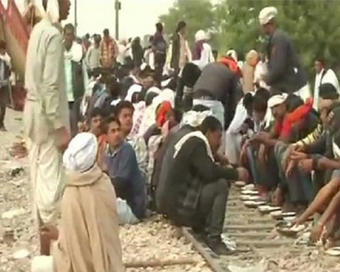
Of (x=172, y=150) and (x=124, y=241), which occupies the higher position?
(x=172, y=150)

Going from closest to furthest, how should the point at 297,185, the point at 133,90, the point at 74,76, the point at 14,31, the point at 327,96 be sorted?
the point at 327,96 → the point at 297,185 → the point at 133,90 → the point at 14,31 → the point at 74,76

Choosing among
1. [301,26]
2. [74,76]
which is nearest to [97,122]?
[74,76]

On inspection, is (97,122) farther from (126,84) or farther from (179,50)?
(179,50)

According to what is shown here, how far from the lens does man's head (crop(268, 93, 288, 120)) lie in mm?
11375

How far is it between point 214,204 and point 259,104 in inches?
119

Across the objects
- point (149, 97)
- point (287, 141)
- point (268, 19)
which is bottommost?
point (287, 141)

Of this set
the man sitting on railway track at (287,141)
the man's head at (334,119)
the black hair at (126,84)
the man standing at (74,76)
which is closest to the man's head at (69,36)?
the man standing at (74,76)

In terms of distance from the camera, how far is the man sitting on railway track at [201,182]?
30.7 feet

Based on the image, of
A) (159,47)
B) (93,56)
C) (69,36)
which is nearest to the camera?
(69,36)

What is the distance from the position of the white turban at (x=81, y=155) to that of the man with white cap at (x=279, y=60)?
19.3 ft

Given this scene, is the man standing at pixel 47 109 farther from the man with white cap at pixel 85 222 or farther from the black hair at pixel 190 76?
the black hair at pixel 190 76

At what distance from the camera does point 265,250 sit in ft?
31.9

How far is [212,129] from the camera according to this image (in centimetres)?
951

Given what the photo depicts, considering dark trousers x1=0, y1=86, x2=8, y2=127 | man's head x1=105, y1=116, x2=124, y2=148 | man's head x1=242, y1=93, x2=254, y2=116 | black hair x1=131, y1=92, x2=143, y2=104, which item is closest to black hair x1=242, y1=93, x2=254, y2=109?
man's head x1=242, y1=93, x2=254, y2=116
